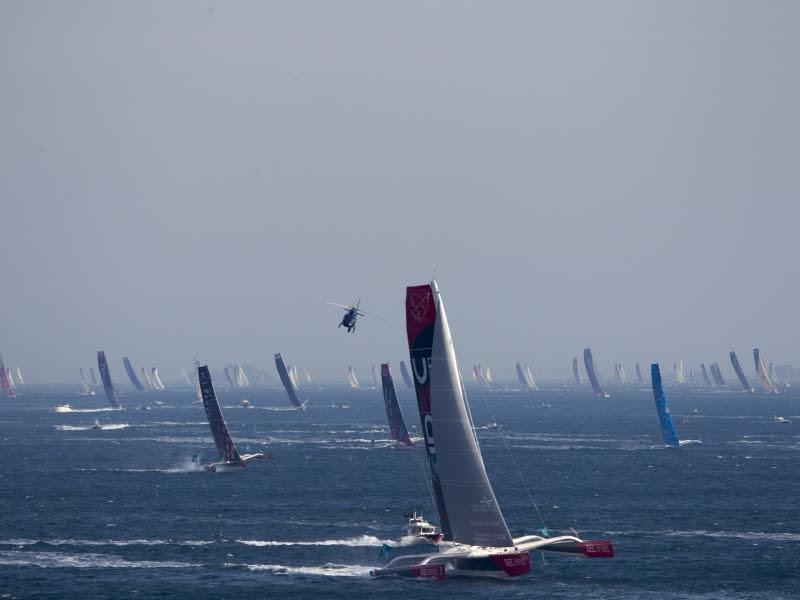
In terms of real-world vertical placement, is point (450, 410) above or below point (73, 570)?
above

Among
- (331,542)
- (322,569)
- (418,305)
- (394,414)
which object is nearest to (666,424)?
(394,414)

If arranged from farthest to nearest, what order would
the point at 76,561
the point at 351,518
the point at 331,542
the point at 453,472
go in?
the point at 351,518, the point at 331,542, the point at 76,561, the point at 453,472

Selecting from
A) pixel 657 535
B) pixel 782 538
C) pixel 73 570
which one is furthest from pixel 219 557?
pixel 782 538

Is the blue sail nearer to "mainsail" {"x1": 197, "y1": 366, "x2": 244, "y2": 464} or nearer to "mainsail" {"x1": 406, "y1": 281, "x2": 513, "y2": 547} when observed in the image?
"mainsail" {"x1": 197, "y1": 366, "x2": 244, "y2": 464}

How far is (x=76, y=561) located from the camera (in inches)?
2879

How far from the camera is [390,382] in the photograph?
157 meters

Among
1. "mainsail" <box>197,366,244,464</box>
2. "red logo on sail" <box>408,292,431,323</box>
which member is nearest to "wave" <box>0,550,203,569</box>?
"red logo on sail" <box>408,292,431,323</box>

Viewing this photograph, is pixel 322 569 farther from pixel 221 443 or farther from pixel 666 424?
pixel 666 424

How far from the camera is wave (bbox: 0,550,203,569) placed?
71312mm

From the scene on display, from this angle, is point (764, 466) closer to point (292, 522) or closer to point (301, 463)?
point (301, 463)

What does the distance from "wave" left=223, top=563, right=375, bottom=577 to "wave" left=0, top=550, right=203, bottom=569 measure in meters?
3.74

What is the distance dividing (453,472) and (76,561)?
22590mm

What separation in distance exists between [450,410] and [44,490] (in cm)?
5603

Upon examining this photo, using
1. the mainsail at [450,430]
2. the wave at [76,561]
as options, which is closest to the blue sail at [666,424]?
the mainsail at [450,430]
